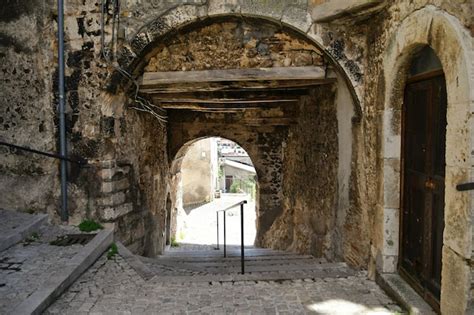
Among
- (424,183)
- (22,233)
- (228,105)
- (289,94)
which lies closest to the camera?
(424,183)

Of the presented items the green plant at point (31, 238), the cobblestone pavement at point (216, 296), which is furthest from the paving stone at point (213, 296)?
the green plant at point (31, 238)

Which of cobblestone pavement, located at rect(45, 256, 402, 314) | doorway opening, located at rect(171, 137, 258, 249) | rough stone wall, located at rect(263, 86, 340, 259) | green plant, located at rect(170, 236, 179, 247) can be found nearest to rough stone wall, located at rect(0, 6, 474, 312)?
cobblestone pavement, located at rect(45, 256, 402, 314)

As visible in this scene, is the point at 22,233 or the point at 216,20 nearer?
the point at 22,233

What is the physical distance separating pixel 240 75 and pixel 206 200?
14.9m

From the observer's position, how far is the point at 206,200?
62.7 ft

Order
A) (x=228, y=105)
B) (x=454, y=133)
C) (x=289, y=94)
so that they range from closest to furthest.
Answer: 1. (x=454, y=133)
2. (x=289, y=94)
3. (x=228, y=105)

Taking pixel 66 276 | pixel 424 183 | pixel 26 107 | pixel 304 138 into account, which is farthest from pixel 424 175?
pixel 26 107

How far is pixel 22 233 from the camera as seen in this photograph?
4289 millimetres

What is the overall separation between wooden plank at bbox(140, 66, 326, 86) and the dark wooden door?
1293 mm

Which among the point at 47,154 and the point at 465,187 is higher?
the point at 47,154

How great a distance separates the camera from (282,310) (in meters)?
3.23

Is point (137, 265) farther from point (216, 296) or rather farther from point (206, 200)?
point (206, 200)

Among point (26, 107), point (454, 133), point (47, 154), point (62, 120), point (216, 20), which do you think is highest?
point (216, 20)

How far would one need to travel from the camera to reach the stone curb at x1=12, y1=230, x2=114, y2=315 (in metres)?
2.88
